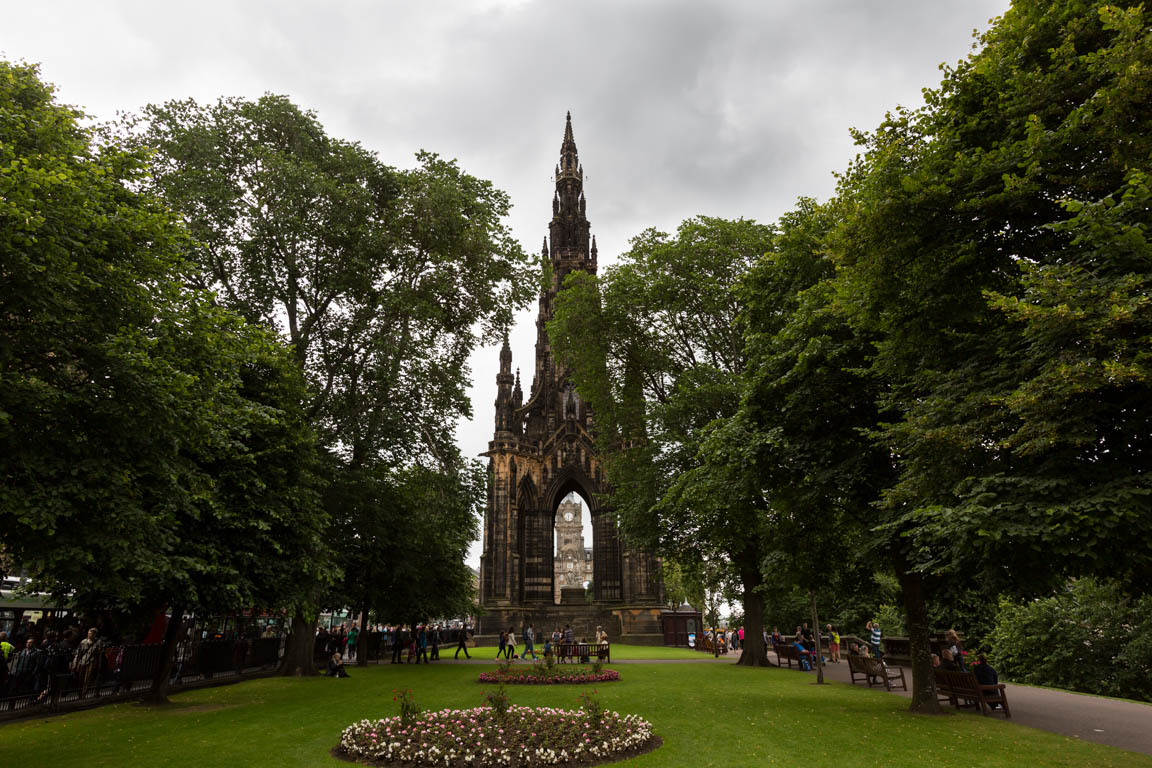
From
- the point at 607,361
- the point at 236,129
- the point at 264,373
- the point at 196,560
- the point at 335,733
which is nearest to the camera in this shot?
the point at 335,733

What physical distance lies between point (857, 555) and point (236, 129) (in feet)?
68.8

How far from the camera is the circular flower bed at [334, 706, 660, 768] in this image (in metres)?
9.28

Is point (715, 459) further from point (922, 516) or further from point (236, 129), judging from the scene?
point (236, 129)

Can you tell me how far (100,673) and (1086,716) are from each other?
2150 centimetres

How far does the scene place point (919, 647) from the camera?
44.0ft

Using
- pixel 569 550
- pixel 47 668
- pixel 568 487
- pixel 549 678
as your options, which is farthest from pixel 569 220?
pixel 47 668

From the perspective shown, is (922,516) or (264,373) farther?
(264,373)

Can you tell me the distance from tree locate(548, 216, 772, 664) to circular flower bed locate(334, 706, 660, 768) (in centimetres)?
931

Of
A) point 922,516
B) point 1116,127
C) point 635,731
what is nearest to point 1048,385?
point 922,516

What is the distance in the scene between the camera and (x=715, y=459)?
50.0 ft

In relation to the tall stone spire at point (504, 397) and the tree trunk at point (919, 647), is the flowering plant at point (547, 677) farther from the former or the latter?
the tall stone spire at point (504, 397)

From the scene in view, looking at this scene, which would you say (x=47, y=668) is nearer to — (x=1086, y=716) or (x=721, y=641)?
(x=1086, y=716)

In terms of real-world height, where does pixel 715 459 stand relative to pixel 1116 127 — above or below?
below

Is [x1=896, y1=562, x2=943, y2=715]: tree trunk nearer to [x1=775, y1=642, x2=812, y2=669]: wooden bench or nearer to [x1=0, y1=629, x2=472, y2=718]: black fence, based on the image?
[x1=775, y1=642, x2=812, y2=669]: wooden bench
